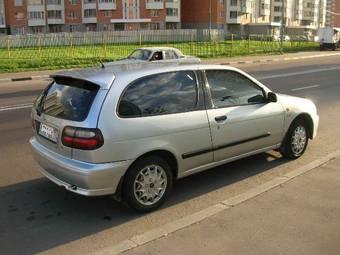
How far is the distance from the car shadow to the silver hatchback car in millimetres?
302

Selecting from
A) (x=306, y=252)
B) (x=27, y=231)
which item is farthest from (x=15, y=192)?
(x=306, y=252)

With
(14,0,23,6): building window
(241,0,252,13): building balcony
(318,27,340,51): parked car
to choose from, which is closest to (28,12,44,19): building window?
(14,0,23,6): building window

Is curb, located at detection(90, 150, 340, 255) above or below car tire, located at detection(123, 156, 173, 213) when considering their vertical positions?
below

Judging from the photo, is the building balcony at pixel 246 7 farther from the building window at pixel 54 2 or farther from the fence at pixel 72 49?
the fence at pixel 72 49

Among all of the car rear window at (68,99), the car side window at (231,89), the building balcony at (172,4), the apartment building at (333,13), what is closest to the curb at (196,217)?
the car side window at (231,89)

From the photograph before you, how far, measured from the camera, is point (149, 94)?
473 centimetres

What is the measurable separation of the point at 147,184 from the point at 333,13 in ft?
464

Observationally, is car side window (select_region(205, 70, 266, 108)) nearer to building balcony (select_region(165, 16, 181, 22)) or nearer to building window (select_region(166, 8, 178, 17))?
building balcony (select_region(165, 16, 181, 22))

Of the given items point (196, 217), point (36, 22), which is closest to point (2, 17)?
point (36, 22)

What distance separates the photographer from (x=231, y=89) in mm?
5508

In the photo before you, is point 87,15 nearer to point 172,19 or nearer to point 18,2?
point 18,2

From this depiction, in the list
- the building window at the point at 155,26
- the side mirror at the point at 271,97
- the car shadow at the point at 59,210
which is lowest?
the car shadow at the point at 59,210

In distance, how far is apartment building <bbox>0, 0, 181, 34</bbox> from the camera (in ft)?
291

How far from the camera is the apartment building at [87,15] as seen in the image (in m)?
88.6
